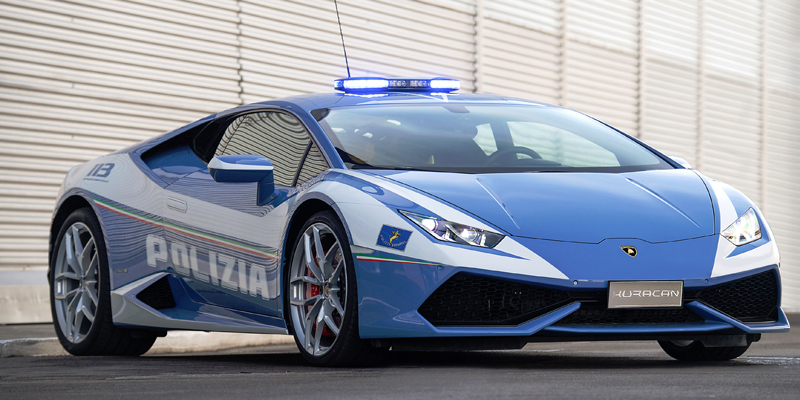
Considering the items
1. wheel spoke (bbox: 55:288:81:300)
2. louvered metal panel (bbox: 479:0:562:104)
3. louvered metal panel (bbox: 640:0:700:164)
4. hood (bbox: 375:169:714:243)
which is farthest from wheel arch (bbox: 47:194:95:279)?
louvered metal panel (bbox: 640:0:700:164)

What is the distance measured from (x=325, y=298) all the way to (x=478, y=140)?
1.12 meters

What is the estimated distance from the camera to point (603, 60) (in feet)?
52.8

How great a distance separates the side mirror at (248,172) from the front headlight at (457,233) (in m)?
1.09

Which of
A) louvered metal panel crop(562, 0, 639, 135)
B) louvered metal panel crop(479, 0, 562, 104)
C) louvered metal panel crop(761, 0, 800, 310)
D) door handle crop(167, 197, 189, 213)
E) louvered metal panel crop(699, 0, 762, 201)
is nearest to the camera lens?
door handle crop(167, 197, 189, 213)

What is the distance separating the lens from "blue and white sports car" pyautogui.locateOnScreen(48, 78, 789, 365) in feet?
13.6

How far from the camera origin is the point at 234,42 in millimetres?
11156

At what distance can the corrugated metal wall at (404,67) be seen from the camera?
9570mm

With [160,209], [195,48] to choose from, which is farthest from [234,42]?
[160,209]

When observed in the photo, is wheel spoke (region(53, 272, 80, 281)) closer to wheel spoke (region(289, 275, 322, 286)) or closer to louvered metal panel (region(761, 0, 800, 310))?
wheel spoke (region(289, 275, 322, 286))

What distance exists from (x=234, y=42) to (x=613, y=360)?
6.91m

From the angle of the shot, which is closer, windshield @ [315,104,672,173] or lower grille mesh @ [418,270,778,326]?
lower grille mesh @ [418,270,778,326]

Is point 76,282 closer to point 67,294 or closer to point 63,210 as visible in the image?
point 67,294

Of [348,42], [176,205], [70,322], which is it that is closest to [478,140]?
[176,205]

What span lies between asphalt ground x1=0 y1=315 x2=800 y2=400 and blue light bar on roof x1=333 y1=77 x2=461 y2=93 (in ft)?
5.12
